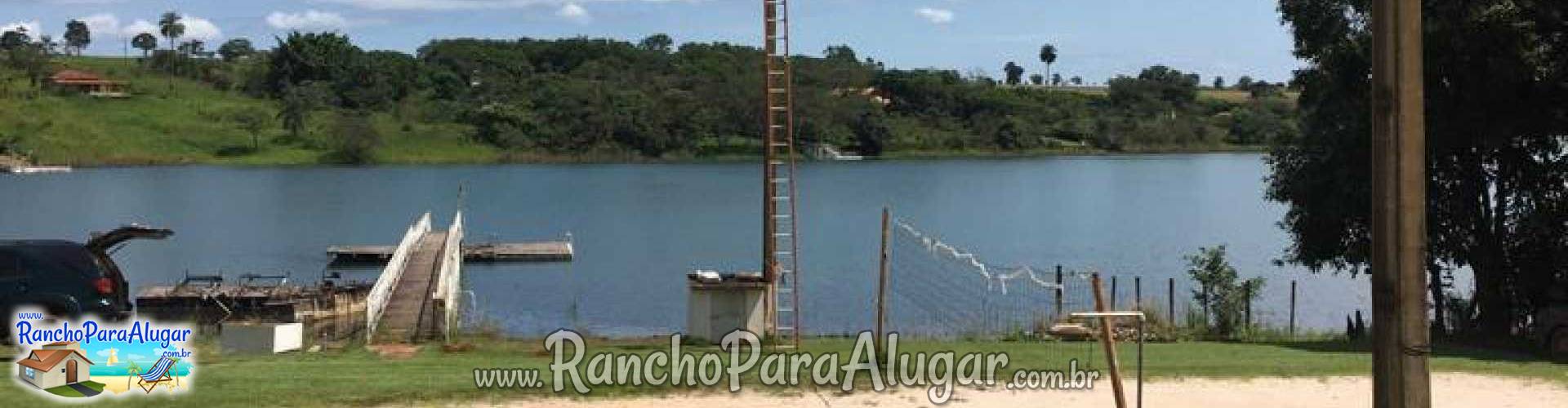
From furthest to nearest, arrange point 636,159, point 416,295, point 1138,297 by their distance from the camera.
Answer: point 636,159
point 416,295
point 1138,297

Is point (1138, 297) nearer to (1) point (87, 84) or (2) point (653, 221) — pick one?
(2) point (653, 221)

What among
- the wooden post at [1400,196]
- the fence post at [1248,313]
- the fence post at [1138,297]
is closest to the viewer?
the wooden post at [1400,196]

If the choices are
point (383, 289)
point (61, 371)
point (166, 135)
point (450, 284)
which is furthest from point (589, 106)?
point (61, 371)

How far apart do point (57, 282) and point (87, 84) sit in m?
155

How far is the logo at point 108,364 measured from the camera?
12.1m

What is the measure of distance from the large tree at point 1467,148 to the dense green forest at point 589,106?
129 meters

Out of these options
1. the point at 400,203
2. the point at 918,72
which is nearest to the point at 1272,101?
the point at 918,72

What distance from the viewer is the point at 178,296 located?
3628 cm

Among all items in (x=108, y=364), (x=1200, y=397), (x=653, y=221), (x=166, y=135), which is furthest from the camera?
(x=166, y=135)

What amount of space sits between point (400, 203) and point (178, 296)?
181 feet

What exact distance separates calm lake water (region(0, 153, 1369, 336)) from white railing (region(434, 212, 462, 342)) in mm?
1311

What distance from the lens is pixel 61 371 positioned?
40.5 feet

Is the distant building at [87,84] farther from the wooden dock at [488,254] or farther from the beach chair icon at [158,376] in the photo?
the beach chair icon at [158,376]

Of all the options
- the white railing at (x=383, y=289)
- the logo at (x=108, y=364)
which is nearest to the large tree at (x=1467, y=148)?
the white railing at (x=383, y=289)
